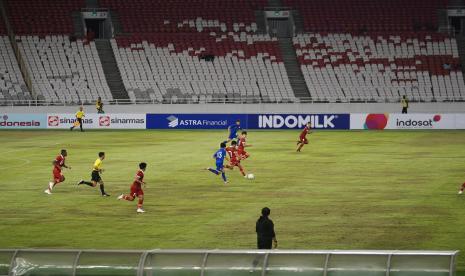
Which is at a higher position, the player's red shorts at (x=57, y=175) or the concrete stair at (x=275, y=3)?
the concrete stair at (x=275, y=3)

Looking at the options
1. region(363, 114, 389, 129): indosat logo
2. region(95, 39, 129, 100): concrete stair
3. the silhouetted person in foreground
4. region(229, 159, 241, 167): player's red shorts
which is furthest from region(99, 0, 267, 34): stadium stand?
the silhouetted person in foreground

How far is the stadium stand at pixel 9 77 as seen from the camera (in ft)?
250

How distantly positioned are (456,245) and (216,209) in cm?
933

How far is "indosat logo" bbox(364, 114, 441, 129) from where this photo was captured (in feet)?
224

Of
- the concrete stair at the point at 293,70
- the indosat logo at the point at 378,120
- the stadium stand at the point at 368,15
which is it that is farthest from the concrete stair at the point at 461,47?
the indosat logo at the point at 378,120

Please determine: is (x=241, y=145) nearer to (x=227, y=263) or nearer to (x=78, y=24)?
(x=227, y=263)

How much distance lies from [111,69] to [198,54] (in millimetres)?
7457

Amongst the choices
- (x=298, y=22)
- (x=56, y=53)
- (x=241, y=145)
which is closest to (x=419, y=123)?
(x=298, y=22)

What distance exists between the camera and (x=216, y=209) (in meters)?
32.7

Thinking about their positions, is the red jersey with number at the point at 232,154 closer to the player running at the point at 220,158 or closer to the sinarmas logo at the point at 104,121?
the player running at the point at 220,158

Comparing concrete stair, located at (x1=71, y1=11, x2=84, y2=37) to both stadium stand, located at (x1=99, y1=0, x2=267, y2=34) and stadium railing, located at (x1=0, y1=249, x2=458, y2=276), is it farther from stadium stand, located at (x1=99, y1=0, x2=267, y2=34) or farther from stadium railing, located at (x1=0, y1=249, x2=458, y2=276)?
stadium railing, located at (x1=0, y1=249, x2=458, y2=276)

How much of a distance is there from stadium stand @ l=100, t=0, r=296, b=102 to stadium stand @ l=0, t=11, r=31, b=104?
827cm

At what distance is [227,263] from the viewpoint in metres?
16.4

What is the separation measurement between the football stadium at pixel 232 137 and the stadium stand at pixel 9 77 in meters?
0.16
